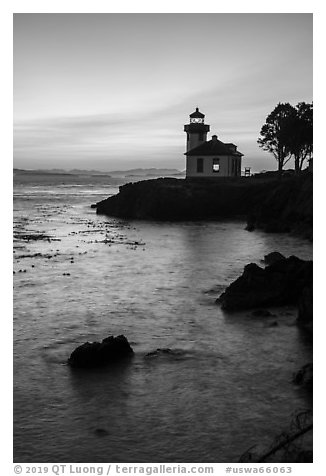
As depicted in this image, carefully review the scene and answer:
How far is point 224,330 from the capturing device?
15.8m

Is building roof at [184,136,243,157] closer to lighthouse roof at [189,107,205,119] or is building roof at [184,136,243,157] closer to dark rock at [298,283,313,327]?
lighthouse roof at [189,107,205,119]

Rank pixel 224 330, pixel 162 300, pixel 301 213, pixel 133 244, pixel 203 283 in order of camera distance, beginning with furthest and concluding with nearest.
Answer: pixel 301 213 → pixel 133 244 → pixel 203 283 → pixel 162 300 → pixel 224 330

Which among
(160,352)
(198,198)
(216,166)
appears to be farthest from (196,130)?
(160,352)

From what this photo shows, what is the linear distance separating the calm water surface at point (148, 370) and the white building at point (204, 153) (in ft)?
121

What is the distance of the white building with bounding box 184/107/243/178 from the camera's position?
2432 inches

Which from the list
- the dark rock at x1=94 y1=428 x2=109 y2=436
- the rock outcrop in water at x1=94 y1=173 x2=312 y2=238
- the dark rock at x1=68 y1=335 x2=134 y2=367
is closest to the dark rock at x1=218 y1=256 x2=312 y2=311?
the dark rock at x1=68 y1=335 x2=134 y2=367

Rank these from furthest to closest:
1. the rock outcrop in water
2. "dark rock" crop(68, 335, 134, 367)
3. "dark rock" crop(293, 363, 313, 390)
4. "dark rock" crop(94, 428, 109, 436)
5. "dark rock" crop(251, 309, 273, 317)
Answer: the rock outcrop in water, "dark rock" crop(251, 309, 273, 317), "dark rock" crop(68, 335, 134, 367), "dark rock" crop(293, 363, 313, 390), "dark rock" crop(94, 428, 109, 436)

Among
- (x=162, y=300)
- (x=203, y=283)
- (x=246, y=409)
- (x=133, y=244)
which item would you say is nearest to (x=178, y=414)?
(x=246, y=409)

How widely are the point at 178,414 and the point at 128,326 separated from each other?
6.16m

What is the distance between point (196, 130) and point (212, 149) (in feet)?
12.0

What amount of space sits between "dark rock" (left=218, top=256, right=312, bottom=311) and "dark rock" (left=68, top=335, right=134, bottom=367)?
5.69 meters

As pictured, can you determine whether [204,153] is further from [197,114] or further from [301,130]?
[301,130]

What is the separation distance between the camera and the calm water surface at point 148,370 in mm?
9430
